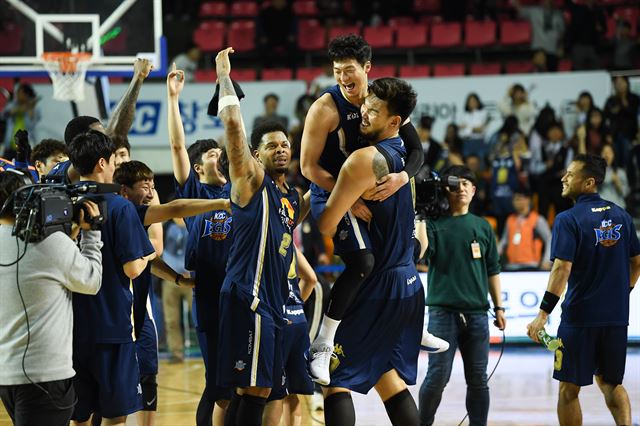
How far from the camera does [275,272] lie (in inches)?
225

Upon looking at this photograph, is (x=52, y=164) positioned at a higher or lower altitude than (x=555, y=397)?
higher

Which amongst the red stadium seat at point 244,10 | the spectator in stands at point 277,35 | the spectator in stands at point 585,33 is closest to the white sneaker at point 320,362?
the spectator in stands at point 585,33

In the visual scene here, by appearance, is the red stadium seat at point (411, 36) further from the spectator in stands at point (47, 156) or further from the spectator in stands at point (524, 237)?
the spectator in stands at point (47, 156)

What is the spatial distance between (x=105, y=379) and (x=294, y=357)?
1321 millimetres

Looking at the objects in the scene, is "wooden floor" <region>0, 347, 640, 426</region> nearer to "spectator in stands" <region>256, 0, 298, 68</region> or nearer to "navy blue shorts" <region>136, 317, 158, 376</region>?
"navy blue shorts" <region>136, 317, 158, 376</region>

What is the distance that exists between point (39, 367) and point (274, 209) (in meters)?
1.67

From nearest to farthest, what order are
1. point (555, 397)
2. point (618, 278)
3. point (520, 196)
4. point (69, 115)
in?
1. point (618, 278)
2. point (555, 397)
3. point (520, 196)
4. point (69, 115)

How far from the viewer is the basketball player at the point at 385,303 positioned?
5.45 m

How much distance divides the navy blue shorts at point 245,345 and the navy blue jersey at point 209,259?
923 mm

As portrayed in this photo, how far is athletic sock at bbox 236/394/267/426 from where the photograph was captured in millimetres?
5576

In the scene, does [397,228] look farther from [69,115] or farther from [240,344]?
[69,115]

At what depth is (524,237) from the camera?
45.0ft

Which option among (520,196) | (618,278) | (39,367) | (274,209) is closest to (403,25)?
(520,196)

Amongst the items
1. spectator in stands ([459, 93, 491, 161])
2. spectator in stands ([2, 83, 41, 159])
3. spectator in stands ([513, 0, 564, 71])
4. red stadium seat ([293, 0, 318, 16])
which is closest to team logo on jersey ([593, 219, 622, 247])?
spectator in stands ([459, 93, 491, 161])
